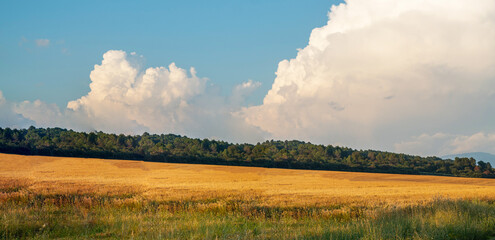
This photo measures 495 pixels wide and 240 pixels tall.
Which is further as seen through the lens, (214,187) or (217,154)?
(217,154)

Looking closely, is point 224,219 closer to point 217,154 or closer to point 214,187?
point 214,187

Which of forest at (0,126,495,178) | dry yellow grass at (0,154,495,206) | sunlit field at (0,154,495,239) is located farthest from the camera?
forest at (0,126,495,178)

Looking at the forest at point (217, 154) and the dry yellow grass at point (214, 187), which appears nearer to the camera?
the dry yellow grass at point (214, 187)

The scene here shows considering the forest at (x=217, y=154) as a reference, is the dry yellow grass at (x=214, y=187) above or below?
below

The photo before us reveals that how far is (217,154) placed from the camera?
113 meters

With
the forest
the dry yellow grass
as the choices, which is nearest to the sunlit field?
the dry yellow grass

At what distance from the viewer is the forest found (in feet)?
312

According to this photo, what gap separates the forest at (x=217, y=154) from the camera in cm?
9519

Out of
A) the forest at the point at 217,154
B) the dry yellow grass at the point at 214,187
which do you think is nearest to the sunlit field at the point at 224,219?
the dry yellow grass at the point at 214,187

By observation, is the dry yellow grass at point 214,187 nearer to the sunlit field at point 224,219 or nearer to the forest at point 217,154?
the sunlit field at point 224,219

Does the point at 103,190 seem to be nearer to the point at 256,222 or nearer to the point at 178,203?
the point at 178,203

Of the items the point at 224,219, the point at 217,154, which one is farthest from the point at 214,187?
the point at 217,154

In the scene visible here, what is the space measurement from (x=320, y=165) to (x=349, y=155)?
62.4ft

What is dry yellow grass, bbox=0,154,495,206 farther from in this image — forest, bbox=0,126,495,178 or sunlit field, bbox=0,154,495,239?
forest, bbox=0,126,495,178
